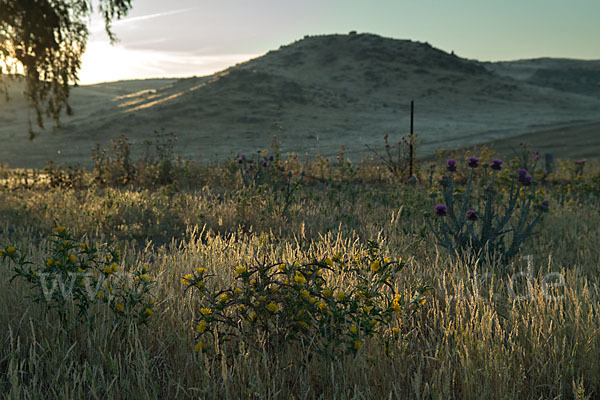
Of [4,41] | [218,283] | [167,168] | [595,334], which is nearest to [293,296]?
[218,283]

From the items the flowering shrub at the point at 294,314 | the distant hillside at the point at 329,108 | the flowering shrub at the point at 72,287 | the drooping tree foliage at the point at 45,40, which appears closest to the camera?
the flowering shrub at the point at 294,314

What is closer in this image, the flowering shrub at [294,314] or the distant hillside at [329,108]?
the flowering shrub at [294,314]

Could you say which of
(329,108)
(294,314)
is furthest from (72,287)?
(329,108)

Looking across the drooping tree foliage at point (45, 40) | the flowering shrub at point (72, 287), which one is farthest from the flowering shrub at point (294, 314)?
the drooping tree foliage at point (45, 40)

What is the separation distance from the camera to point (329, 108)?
42.2m

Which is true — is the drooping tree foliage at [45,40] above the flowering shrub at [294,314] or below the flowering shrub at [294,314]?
above

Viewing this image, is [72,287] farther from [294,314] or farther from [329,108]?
[329,108]

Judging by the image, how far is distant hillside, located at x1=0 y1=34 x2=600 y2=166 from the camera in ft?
94.3

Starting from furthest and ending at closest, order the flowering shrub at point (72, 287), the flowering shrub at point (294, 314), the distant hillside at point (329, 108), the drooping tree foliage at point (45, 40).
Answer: the distant hillside at point (329, 108) → the drooping tree foliage at point (45, 40) → the flowering shrub at point (72, 287) → the flowering shrub at point (294, 314)

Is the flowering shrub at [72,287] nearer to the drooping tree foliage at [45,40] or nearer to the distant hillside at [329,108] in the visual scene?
the drooping tree foliage at [45,40]

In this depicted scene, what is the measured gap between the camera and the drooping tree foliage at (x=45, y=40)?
9.23 metres

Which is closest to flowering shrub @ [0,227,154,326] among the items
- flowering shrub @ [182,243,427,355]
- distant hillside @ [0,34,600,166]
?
flowering shrub @ [182,243,427,355]

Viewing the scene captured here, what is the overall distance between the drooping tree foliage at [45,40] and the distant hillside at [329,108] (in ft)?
21.7

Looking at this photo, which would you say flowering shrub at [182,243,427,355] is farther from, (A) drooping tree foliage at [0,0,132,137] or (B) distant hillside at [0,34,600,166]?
(B) distant hillside at [0,34,600,166]
